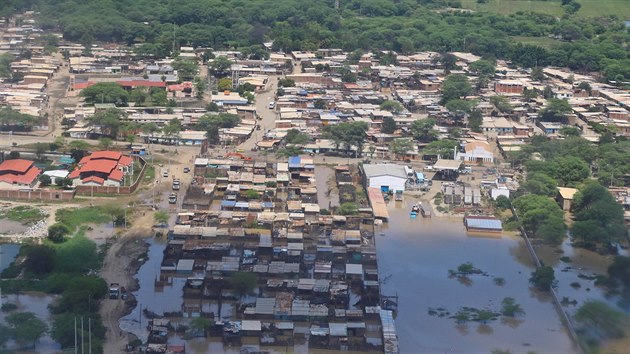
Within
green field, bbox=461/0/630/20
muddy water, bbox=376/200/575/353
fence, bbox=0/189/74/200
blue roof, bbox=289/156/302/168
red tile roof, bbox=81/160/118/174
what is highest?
green field, bbox=461/0/630/20

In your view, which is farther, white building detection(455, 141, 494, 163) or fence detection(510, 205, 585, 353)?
white building detection(455, 141, 494, 163)

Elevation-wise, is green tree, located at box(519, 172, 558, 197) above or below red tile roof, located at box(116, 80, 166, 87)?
below

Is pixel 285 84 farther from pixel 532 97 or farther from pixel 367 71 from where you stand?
pixel 532 97

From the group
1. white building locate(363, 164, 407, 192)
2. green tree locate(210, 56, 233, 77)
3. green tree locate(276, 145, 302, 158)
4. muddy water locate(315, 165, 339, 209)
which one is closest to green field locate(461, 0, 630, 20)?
green tree locate(210, 56, 233, 77)

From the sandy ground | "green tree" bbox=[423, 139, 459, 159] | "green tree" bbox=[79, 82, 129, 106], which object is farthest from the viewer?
"green tree" bbox=[79, 82, 129, 106]

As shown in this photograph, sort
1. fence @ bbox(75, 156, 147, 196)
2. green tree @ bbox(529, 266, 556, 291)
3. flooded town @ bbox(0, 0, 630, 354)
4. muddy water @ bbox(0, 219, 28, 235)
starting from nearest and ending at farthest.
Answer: flooded town @ bbox(0, 0, 630, 354) → green tree @ bbox(529, 266, 556, 291) → muddy water @ bbox(0, 219, 28, 235) → fence @ bbox(75, 156, 147, 196)

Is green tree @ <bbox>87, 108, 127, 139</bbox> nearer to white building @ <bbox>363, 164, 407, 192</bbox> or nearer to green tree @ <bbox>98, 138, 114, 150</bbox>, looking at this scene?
green tree @ <bbox>98, 138, 114, 150</bbox>

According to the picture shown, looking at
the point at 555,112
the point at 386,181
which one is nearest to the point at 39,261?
the point at 386,181

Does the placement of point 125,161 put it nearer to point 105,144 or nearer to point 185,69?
point 105,144
